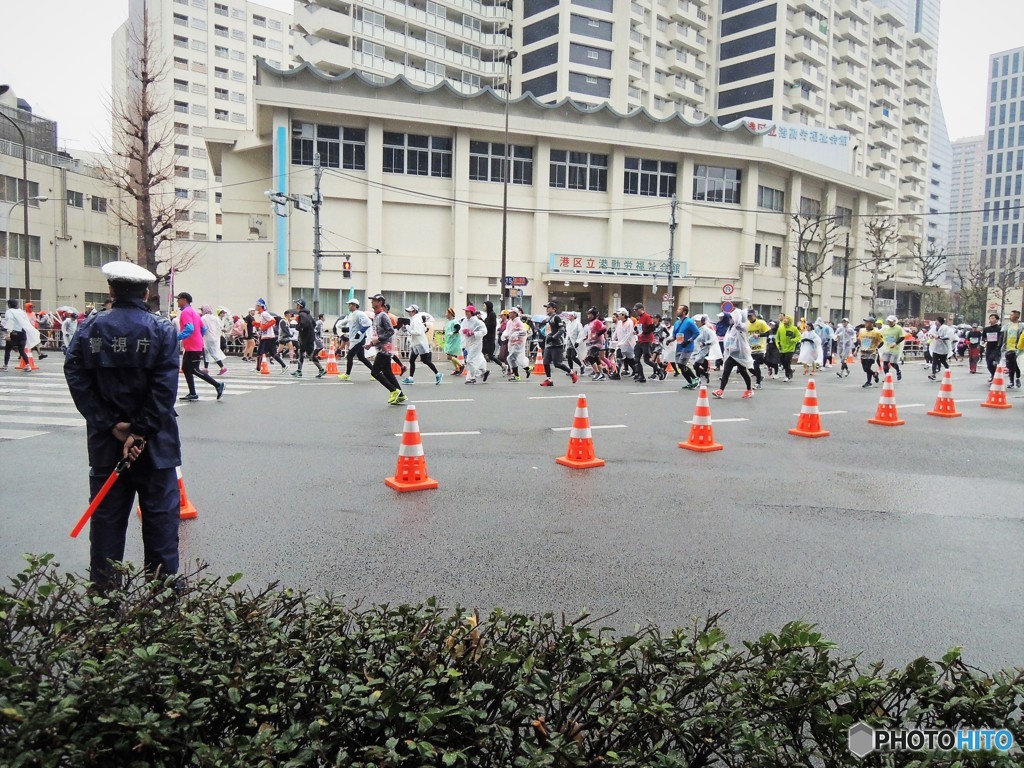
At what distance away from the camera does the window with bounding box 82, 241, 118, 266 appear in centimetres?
4741

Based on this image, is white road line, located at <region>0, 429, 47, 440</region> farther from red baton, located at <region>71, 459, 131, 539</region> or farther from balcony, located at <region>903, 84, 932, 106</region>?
balcony, located at <region>903, 84, 932, 106</region>

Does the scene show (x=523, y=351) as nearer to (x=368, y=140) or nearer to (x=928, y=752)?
(x=928, y=752)

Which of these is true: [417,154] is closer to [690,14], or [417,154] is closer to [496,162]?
[496,162]

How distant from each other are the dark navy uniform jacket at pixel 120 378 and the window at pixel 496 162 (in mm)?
38430

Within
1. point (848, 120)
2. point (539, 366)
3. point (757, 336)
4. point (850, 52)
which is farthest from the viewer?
point (848, 120)

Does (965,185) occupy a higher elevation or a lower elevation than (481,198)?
higher

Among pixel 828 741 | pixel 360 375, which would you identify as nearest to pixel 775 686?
pixel 828 741

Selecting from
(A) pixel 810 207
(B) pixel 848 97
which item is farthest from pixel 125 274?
(B) pixel 848 97

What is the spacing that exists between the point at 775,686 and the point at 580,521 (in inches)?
151

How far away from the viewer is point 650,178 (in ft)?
148

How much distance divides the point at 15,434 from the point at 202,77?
69287mm

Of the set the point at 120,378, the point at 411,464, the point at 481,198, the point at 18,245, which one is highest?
the point at 481,198

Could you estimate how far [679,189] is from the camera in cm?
4569

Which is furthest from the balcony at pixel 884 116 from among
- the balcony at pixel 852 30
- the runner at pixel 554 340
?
the runner at pixel 554 340
